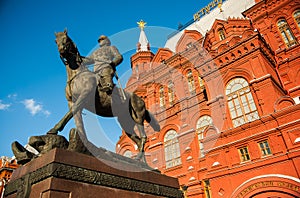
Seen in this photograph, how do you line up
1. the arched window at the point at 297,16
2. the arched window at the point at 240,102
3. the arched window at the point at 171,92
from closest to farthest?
the arched window at the point at 240,102
the arched window at the point at 297,16
the arched window at the point at 171,92

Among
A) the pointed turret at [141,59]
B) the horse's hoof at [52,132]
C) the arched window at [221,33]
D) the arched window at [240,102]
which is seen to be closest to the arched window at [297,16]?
the arched window at [221,33]

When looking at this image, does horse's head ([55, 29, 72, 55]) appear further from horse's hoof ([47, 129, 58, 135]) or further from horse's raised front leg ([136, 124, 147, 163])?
horse's raised front leg ([136, 124, 147, 163])

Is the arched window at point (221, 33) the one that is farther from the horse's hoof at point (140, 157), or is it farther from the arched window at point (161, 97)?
the horse's hoof at point (140, 157)

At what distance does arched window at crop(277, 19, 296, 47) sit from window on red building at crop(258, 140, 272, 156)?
10.3 m

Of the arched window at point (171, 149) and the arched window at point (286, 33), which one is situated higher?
the arched window at point (286, 33)

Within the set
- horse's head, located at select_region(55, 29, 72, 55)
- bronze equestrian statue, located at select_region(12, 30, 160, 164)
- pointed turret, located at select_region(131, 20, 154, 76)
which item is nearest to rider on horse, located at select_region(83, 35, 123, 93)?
bronze equestrian statue, located at select_region(12, 30, 160, 164)

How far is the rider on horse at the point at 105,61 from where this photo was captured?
4.90m

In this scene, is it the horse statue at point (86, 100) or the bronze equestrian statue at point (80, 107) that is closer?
the bronze equestrian statue at point (80, 107)

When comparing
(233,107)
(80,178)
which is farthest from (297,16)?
(80,178)

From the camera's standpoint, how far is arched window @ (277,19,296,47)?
18.9 m

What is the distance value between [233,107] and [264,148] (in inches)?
141

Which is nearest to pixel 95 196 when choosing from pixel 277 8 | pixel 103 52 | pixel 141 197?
pixel 141 197

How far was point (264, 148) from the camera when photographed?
13031 millimetres

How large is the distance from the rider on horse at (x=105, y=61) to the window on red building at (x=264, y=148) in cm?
1110
